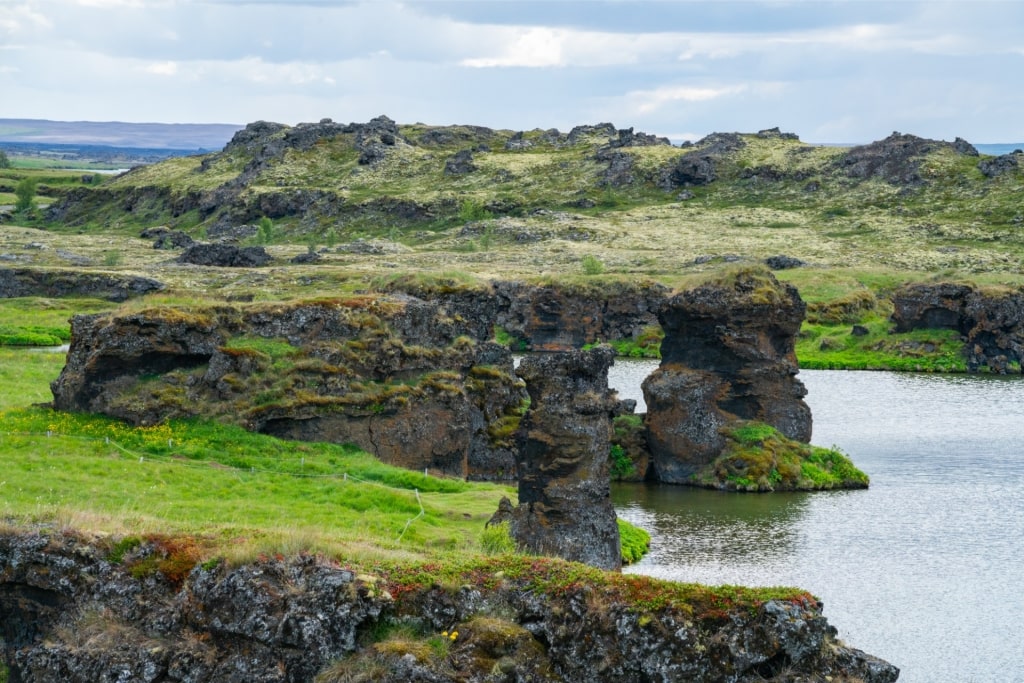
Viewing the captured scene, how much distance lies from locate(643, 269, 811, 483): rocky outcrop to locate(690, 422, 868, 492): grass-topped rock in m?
0.68

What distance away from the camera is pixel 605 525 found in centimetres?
4150

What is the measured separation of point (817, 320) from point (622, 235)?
6545 cm

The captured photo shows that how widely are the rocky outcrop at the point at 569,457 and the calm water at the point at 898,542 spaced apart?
4383mm

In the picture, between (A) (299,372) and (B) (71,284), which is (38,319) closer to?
(B) (71,284)

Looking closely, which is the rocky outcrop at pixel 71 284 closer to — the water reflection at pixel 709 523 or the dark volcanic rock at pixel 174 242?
the dark volcanic rock at pixel 174 242

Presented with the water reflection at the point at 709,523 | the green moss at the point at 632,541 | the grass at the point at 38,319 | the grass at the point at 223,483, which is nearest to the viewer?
the grass at the point at 223,483

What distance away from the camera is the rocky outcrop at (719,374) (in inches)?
2468

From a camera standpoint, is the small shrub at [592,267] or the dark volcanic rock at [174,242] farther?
the dark volcanic rock at [174,242]

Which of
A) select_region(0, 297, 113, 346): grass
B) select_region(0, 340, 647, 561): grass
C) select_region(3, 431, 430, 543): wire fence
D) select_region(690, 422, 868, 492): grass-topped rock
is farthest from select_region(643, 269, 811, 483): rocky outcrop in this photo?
select_region(0, 297, 113, 346): grass

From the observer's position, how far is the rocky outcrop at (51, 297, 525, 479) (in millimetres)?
51094

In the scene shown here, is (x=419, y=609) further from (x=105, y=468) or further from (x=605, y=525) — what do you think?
(x=105, y=468)

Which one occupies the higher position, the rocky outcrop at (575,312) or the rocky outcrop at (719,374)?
the rocky outcrop at (719,374)

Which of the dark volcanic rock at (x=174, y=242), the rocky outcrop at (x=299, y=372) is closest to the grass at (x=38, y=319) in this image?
the rocky outcrop at (x=299, y=372)

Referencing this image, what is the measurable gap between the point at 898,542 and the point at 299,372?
24436 millimetres
